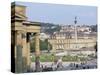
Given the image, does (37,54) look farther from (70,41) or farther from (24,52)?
(70,41)

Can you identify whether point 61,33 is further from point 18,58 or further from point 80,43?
point 18,58

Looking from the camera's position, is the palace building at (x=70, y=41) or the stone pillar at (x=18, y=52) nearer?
the stone pillar at (x=18, y=52)

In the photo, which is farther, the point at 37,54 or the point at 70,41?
the point at 70,41

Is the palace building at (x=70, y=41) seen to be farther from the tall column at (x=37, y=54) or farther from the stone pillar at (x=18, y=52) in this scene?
the stone pillar at (x=18, y=52)

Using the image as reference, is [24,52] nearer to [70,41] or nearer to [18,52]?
[18,52]

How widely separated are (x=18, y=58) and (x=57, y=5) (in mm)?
584

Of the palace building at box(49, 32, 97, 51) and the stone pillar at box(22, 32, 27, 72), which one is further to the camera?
the palace building at box(49, 32, 97, 51)

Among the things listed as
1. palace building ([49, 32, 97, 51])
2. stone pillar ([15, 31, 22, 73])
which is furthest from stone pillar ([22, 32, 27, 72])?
palace building ([49, 32, 97, 51])

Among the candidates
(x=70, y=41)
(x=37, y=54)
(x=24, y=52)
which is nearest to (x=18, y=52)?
(x=24, y=52)

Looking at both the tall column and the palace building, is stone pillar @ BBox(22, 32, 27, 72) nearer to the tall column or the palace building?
the tall column

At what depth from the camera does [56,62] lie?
1982 mm

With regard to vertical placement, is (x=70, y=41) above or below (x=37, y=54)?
above

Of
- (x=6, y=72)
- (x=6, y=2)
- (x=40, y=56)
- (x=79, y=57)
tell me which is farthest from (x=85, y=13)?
(x=6, y=72)

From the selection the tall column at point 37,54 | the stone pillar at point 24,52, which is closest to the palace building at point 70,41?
the tall column at point 37,54
